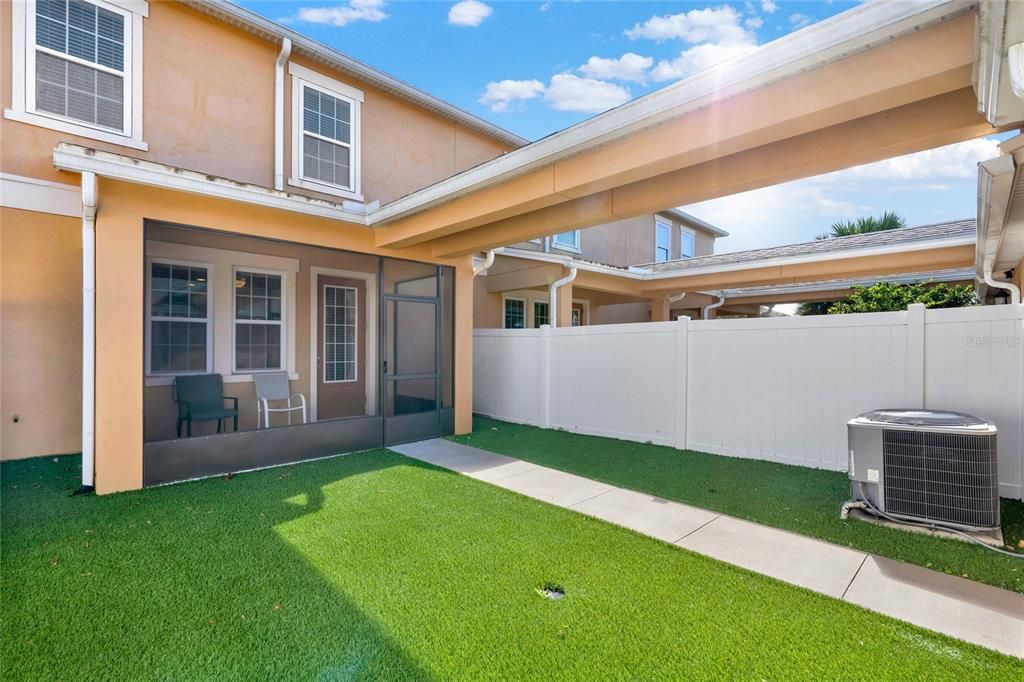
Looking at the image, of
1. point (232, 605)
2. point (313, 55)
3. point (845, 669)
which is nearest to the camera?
point (845, 669)

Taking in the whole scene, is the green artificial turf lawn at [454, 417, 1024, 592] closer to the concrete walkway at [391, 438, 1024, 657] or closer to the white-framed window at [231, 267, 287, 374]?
the concrete walkway at [391, 438, 1024, 657]

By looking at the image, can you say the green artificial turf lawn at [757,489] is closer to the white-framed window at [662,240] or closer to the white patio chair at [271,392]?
the white patio chair at [271,392]

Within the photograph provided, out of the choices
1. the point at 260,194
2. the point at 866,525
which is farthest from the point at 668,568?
the point at 260,194

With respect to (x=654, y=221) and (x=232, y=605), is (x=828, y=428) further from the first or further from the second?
(x=654, y=221)

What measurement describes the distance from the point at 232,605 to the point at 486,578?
155 centimetres

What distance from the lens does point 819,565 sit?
3270 millimetres

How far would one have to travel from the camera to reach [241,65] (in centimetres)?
→ 689

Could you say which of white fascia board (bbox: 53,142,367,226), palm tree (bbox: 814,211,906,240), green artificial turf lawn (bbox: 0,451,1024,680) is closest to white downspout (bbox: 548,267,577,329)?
white fascia board (bbox: 53,142,367,226)

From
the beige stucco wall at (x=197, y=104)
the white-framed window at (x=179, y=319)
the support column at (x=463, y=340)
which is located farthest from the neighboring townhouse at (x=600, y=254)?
the white-framed window at (x=179, y=319)

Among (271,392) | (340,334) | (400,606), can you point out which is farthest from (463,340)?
(400,606)

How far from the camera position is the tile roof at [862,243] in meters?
7.94

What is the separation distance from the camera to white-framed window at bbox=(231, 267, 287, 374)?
7516 mm

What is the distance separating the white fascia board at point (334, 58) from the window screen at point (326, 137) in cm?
53

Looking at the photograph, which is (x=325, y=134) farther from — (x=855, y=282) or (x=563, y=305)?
(x=855, y=282)
